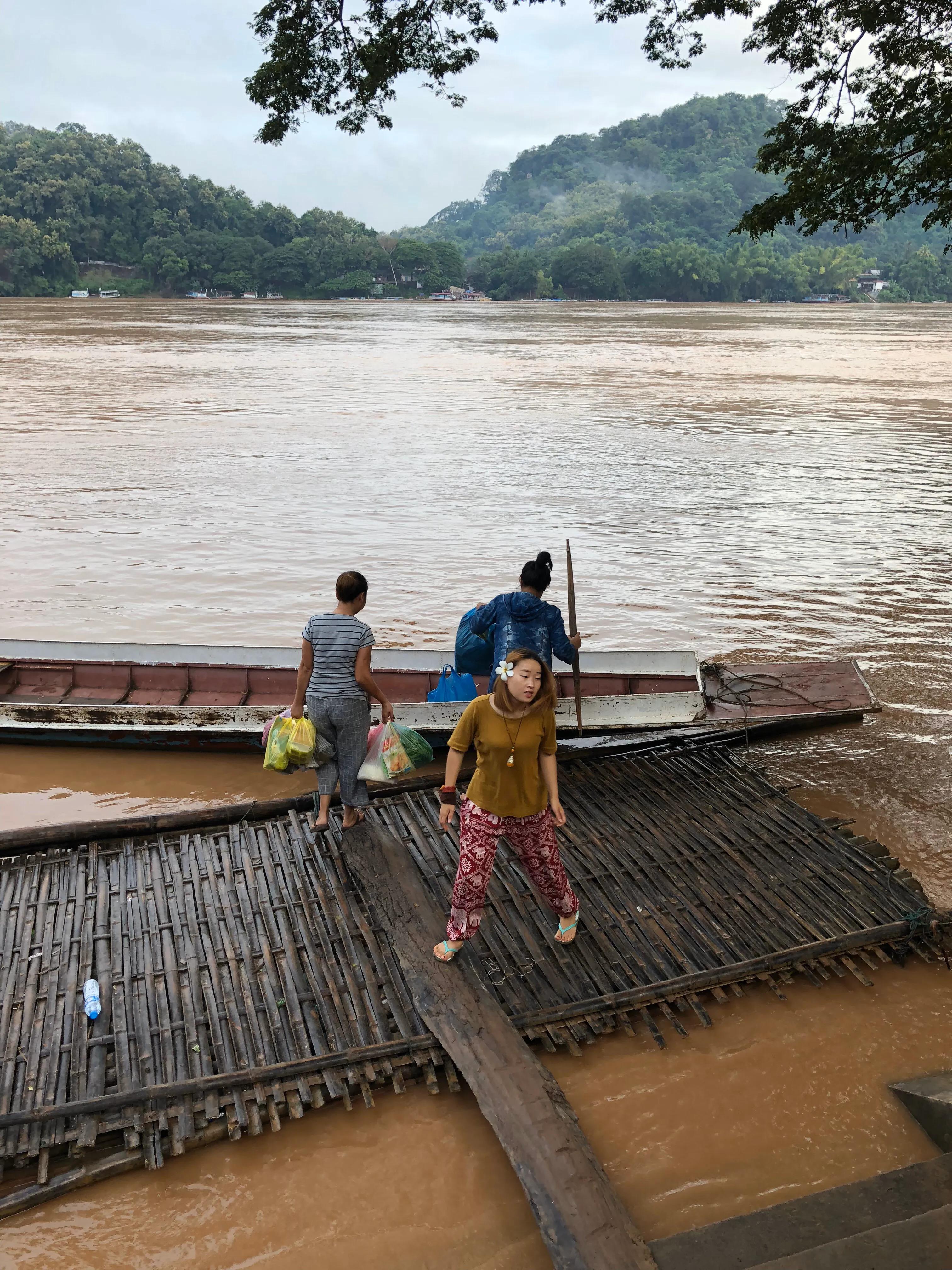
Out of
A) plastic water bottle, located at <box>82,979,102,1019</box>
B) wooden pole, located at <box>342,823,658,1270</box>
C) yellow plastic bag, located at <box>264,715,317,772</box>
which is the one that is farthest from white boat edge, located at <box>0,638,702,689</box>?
plastic water bottle, located at <box>82,979,102,1019</box>

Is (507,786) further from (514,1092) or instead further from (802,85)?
(802,85)

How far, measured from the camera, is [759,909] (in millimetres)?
4484

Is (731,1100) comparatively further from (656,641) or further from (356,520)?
(356,520)

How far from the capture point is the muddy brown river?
10.9ft

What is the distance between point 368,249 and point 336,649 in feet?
335

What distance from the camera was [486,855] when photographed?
3.78 meters

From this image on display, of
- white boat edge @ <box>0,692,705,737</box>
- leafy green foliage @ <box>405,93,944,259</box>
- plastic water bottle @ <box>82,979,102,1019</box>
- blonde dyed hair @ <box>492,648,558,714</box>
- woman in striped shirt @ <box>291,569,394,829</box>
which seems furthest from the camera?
leafy green foliage @ <box>405,93,944,259</box>

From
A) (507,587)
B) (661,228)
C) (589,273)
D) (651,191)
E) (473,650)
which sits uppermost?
(651,191)

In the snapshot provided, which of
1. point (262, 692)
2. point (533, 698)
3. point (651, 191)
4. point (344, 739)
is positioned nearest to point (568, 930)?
point (533, 698)

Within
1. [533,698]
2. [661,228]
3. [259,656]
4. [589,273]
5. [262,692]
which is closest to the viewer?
[533,698]

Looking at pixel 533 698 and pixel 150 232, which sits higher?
pixel 150 232

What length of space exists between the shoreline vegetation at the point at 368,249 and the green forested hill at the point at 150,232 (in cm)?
15

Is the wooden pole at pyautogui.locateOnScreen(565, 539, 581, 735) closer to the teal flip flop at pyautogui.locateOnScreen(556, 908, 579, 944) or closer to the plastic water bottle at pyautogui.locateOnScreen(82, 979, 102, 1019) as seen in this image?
the teal flip flop at pyautogui.locateOnScreen(556, 908, 579, 944)

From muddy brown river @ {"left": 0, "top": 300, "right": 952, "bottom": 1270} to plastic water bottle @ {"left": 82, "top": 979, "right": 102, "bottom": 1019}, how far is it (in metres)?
0.65
